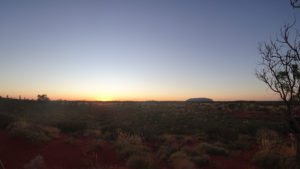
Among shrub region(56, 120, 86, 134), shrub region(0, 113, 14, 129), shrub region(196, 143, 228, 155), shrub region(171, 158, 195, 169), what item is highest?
shrub region(0, 113, 14, 129)

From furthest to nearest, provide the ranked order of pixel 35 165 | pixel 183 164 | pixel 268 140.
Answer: pixel 268 140, pixel 183 164, pixel 35 165

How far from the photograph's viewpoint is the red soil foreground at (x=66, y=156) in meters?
7.22

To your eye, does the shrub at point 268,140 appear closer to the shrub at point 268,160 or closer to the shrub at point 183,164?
the shrub at point 268,160

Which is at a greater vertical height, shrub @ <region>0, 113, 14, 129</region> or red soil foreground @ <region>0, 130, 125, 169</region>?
shrub @ <region>0, 113, 14, 129</region>

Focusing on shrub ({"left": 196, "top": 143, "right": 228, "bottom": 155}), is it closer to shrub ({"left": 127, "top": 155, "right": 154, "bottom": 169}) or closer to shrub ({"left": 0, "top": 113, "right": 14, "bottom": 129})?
shrub ({"left": 127, "top": 155, "right": 154, "bottom": 169})

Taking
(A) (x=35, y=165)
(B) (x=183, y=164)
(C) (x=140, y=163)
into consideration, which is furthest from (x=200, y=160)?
(A) (x=35, y=165)

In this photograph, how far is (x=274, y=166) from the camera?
730 centimetres

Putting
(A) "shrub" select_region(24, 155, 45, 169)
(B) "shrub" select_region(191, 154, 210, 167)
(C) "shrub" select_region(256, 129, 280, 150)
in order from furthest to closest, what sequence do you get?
1. (C) "shrub" select_region(256, 129, 280, 150)
2. (B) "shrub" select_region(191, 154, 210, 167)
3. (A) "shrub" select_region(24, 155, 45, 169)

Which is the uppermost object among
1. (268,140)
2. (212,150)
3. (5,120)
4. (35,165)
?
(5,120)

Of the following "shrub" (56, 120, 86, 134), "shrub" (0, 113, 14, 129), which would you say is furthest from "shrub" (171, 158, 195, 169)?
"shrub" (0, 113, 14, 129)

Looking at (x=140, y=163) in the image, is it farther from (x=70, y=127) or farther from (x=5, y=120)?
(x=5, y=120)

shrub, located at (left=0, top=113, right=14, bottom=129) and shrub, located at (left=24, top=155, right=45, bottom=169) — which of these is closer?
shrub, located at (left=24, top=155, right=45, bottom=169)

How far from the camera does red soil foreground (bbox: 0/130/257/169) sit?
722 centimetres

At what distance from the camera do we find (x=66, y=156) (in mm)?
8250
